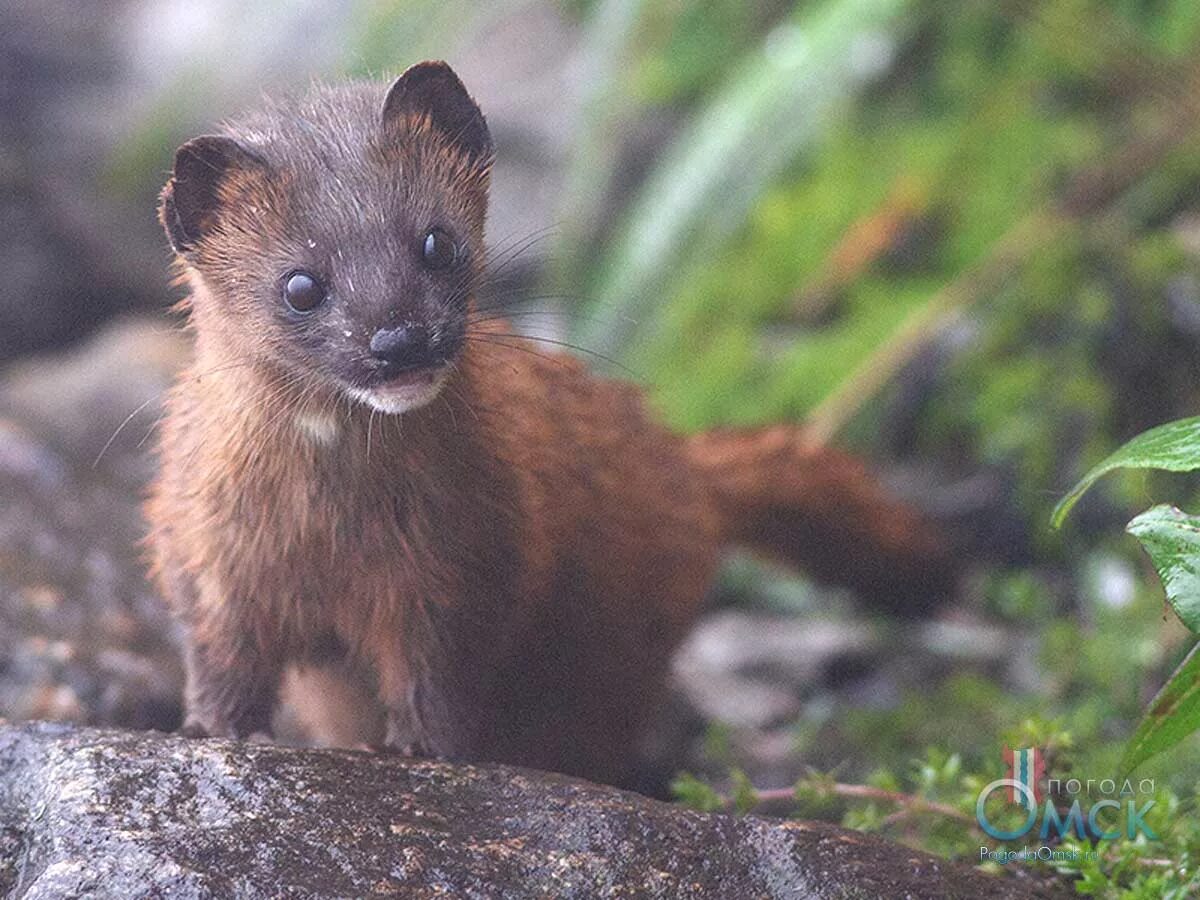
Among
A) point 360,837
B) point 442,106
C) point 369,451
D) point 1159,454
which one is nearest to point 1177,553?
point 1159,454

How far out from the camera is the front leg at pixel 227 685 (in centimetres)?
454

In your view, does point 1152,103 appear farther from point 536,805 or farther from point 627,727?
point 536,805

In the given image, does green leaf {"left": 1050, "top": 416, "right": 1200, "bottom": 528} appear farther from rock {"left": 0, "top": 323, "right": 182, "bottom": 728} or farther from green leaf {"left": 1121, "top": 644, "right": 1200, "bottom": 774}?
rock {"left": 0, "top": 323, "right": 182, "bottom": 728}

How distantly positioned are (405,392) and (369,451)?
1.68 ft

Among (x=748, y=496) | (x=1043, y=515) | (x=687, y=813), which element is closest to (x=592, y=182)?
(x=748, y=496)

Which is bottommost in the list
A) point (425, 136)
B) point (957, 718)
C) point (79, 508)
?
point (957, 718)

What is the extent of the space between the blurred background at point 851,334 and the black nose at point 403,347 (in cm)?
137

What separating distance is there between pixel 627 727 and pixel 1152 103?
15.4ft

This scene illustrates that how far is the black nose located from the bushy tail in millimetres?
3005

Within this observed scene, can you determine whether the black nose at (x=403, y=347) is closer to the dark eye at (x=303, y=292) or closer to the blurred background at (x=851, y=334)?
the dark eye at (x=303, y=292)

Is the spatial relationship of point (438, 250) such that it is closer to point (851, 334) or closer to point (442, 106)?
point (442, 106)

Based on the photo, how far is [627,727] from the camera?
19.2 feet

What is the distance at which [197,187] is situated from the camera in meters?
4.17

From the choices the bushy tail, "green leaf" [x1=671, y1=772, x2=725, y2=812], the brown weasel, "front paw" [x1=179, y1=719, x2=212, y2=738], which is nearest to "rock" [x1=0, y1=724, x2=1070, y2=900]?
"front paw" [x1=179, y1=719, x2=212, y2=738]
